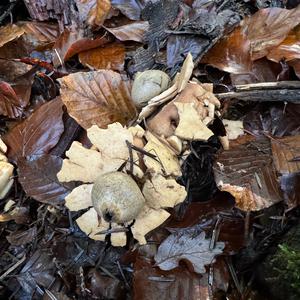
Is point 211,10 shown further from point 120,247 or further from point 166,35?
point 120,247

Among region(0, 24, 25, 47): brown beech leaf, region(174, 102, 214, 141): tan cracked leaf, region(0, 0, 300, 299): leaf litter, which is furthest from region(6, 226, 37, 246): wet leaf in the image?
region(0, 24, 25, 47): brown beech leaf

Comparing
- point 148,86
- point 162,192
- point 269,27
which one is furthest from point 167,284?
point 269,27

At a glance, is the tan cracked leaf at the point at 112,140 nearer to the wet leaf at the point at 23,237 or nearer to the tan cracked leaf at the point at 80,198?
the tan cracked leaf at the point at 80,198

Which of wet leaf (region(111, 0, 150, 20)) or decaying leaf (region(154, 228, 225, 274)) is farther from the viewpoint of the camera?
wet leaf (region(111, 0, 150, 20))

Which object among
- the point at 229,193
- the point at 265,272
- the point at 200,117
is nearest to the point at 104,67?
the point at 200,117

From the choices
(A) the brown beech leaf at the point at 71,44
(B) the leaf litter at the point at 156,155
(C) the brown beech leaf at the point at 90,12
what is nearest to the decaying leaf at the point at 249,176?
(B) the leaf litter at the point at 156,155

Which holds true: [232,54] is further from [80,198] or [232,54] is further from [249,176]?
[80,198]

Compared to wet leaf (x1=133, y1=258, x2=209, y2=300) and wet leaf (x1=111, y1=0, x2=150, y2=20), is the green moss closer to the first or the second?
wet leaf (x1=133, y1=258, x2=209, y2=300)
